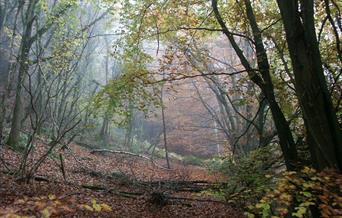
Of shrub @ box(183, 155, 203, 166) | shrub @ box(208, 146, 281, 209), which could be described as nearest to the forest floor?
shrub @ box(208, 146, 281, 209)

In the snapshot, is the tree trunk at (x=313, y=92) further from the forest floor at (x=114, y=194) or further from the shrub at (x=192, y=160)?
the shrub at (x=192, y=160)

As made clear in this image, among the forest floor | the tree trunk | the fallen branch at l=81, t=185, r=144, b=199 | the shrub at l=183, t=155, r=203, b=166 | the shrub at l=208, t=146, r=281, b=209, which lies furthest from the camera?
the shrub at l=183, t=155, r=203, b=166

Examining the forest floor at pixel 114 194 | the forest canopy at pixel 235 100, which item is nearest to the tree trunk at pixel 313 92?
the forest canopy at pixel 235 100

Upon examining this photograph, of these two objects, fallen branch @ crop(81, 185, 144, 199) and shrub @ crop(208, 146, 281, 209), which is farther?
fallen branch @ crop(81, 185, 144, 199)

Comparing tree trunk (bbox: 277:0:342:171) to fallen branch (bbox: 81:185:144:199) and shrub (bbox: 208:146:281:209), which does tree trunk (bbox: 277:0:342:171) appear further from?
fallen branch (bbox: 81:185:144:199)

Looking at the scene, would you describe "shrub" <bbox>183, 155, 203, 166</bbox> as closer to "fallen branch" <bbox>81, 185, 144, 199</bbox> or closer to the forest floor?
the forest floor

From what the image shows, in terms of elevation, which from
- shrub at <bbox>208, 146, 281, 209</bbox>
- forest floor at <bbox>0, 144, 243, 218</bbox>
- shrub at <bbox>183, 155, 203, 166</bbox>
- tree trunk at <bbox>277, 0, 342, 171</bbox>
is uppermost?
tree trunk at <bbox>277, 0, 342, 171</bbox>

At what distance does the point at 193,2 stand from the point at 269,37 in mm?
2182

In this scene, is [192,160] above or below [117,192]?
below

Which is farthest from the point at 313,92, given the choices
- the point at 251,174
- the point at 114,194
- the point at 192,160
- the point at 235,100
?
the point at 192,160

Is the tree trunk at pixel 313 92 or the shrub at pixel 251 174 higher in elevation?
the tree trunk at pixel 313 92

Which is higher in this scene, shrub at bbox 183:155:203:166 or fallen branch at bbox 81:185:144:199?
fallen branch at bbox 81:185:144:199

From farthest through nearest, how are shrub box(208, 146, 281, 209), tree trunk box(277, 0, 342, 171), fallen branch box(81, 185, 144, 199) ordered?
fallen branch box(81, 185, 144, 199) → shrub box(208, 146, 281, 209) → tree trunk box(277, 0, 342, 171)

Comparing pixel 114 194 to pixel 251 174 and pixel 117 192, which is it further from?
pixel 251 174
